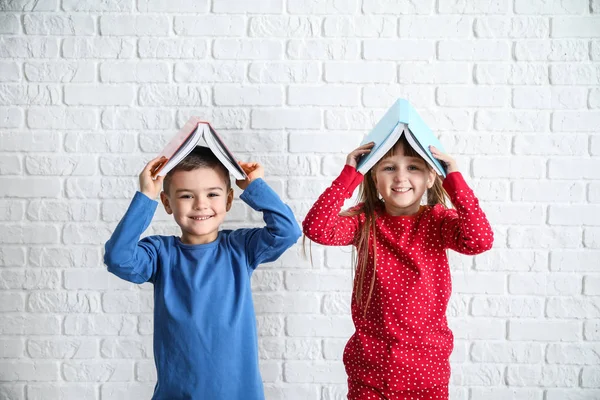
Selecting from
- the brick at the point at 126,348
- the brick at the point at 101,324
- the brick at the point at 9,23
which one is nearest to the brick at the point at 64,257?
the brick at the point at 101,324

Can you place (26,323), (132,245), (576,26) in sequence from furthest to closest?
(26,323) < (576,26) < (132,245)

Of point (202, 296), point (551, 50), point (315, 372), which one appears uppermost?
point (551, 50)

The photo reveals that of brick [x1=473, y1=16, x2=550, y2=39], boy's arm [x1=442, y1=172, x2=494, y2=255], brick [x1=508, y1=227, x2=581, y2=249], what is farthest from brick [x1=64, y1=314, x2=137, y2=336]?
brick [x1=473, y1=16, x2=550, y2=39]

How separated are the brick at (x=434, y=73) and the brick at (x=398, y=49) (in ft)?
0.10

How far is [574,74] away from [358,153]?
1.07 metres

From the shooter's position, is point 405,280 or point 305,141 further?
point 305,141

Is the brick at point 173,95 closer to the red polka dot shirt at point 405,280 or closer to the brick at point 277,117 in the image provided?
the brick at point 277,117

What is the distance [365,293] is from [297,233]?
311 millimetres

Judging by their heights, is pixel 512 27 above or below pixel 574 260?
above

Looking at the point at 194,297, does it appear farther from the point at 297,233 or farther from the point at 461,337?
the point at 461,337

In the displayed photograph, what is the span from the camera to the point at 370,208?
6.72 feet

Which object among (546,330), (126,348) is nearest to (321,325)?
(126,348)

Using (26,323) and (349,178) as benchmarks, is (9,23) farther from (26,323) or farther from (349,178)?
(349,178)

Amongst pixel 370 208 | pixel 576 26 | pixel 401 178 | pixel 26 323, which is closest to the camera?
pixel 401 178
